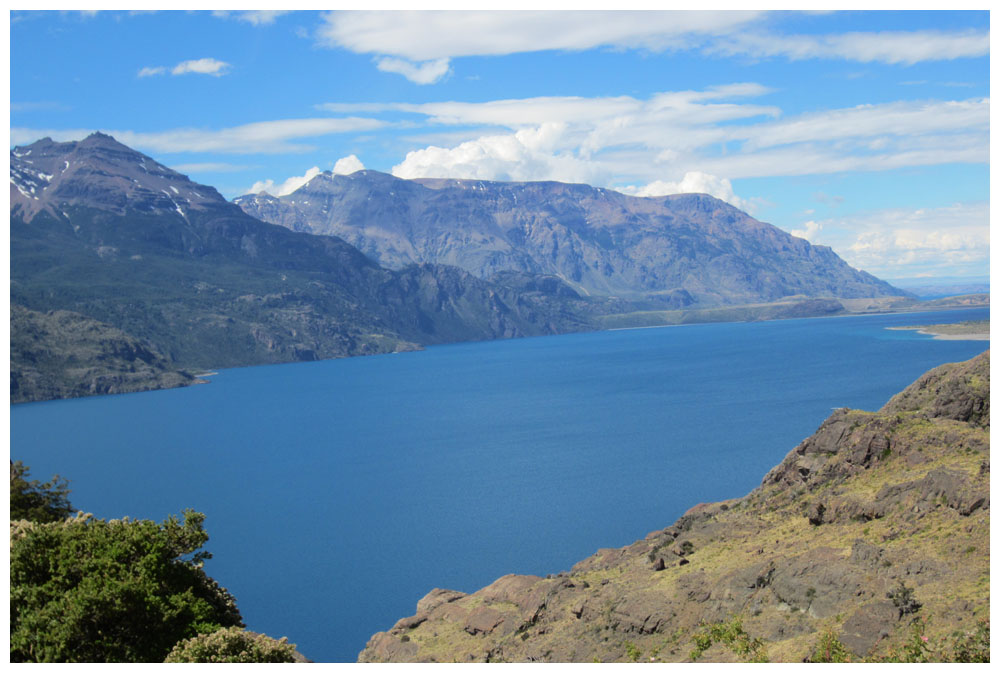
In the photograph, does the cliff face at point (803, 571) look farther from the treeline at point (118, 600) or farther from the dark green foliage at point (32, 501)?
the dark green foliage at point (32, 501)

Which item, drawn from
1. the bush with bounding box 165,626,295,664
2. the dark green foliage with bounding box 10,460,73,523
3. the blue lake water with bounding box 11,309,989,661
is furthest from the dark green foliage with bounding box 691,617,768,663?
the dark green foliage with bounding box 10,460,73,523

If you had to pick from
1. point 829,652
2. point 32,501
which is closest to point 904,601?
point 829,652

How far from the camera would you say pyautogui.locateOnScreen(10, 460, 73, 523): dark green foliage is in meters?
64.4

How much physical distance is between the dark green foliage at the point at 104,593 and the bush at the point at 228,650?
336 centimetres

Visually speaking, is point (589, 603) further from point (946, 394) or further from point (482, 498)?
point (482, 498)

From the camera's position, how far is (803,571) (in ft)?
150

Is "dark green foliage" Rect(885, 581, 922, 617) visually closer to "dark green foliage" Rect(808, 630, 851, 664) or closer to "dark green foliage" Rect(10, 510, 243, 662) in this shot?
"dark green foliage" Rect(808, 630, 851, 664)

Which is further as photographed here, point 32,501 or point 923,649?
point 32,501

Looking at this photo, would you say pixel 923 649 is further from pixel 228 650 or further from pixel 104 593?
pixel 104 593

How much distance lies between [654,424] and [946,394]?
11047 cm

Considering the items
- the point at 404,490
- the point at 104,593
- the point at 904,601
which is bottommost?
the point at 404,490

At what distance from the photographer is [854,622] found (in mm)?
40188

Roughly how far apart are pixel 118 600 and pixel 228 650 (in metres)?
5.68

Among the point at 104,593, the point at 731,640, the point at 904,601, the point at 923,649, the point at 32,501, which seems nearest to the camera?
the point at 923,649
